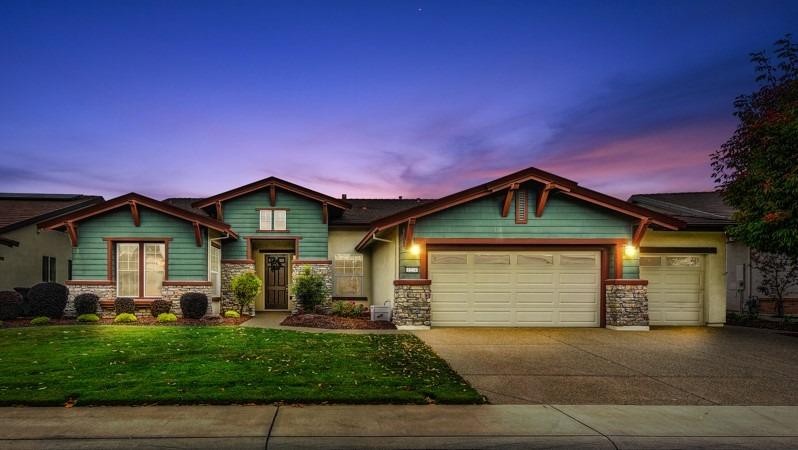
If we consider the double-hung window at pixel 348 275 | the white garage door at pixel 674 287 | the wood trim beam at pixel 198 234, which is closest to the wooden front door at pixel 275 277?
the double-hung window at pixel 348 275

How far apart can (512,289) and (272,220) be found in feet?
33.5

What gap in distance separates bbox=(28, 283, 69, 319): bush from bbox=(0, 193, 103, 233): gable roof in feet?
17.3

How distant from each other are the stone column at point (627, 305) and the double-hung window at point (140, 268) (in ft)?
48.1

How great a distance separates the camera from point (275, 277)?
2055 centimetres

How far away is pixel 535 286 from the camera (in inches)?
559

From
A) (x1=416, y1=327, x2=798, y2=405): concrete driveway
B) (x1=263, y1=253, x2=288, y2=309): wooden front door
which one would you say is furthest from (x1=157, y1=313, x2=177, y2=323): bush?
(x1=416, y1=327, x2=798, y2=405): concrete driveway

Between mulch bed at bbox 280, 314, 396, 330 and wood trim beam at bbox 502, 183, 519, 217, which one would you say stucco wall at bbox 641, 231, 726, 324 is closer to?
wood trim beam at bbox 502, 183, 519, 217

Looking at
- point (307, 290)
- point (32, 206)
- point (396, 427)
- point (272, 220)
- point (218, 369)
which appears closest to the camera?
point (396, 427)

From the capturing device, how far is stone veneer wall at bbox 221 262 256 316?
18562mm

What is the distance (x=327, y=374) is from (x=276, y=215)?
1272 cm

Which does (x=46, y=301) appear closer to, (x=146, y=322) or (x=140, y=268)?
(x=140, y=268)

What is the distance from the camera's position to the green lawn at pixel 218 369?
620 cm

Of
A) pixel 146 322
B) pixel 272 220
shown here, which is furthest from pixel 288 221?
→ pixel 146 322

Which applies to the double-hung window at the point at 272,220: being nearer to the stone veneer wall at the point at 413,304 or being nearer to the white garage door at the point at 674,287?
the stone veneer wall at the point at 413,304
